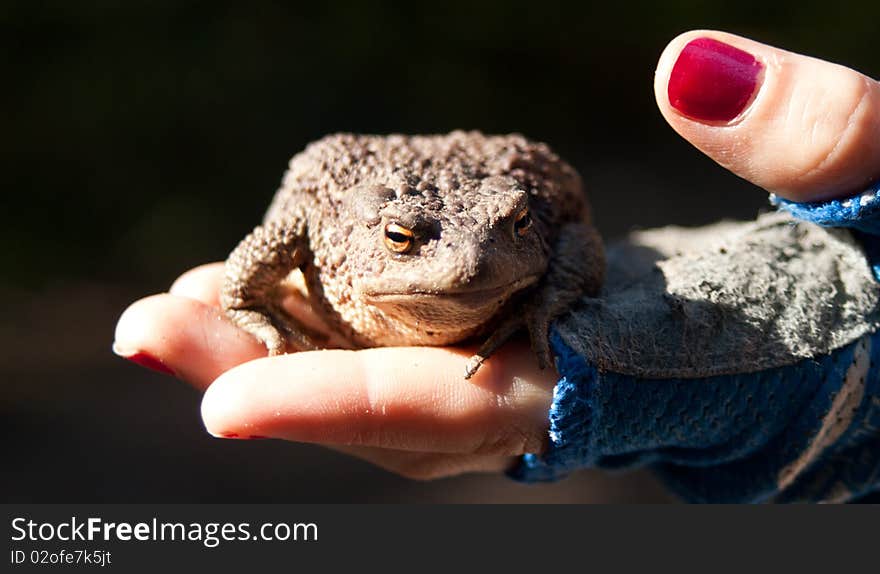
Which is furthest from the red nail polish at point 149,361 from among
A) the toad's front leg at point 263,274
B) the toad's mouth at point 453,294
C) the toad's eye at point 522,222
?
the toad's eye at point 522,222

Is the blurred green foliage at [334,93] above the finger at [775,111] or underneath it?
above

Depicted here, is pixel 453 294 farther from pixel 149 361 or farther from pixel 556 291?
pixel 149 361

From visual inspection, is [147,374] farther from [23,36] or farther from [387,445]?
[387,445]

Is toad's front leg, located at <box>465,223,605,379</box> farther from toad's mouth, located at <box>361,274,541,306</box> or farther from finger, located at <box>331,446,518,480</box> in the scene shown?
finger, located at <box>331,446,518,480</box>

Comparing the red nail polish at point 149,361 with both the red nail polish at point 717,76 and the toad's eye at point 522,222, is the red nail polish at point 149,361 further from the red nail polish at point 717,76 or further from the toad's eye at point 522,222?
the red nail polish at point 717,76

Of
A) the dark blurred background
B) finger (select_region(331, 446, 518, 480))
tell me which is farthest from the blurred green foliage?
finger (select_region(331, 446, 518, 480))

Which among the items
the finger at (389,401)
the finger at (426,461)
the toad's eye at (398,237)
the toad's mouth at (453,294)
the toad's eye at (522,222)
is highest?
the toad's eye at (522,222)

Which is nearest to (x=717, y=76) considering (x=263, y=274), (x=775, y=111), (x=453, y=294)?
(x=775, y=111)
